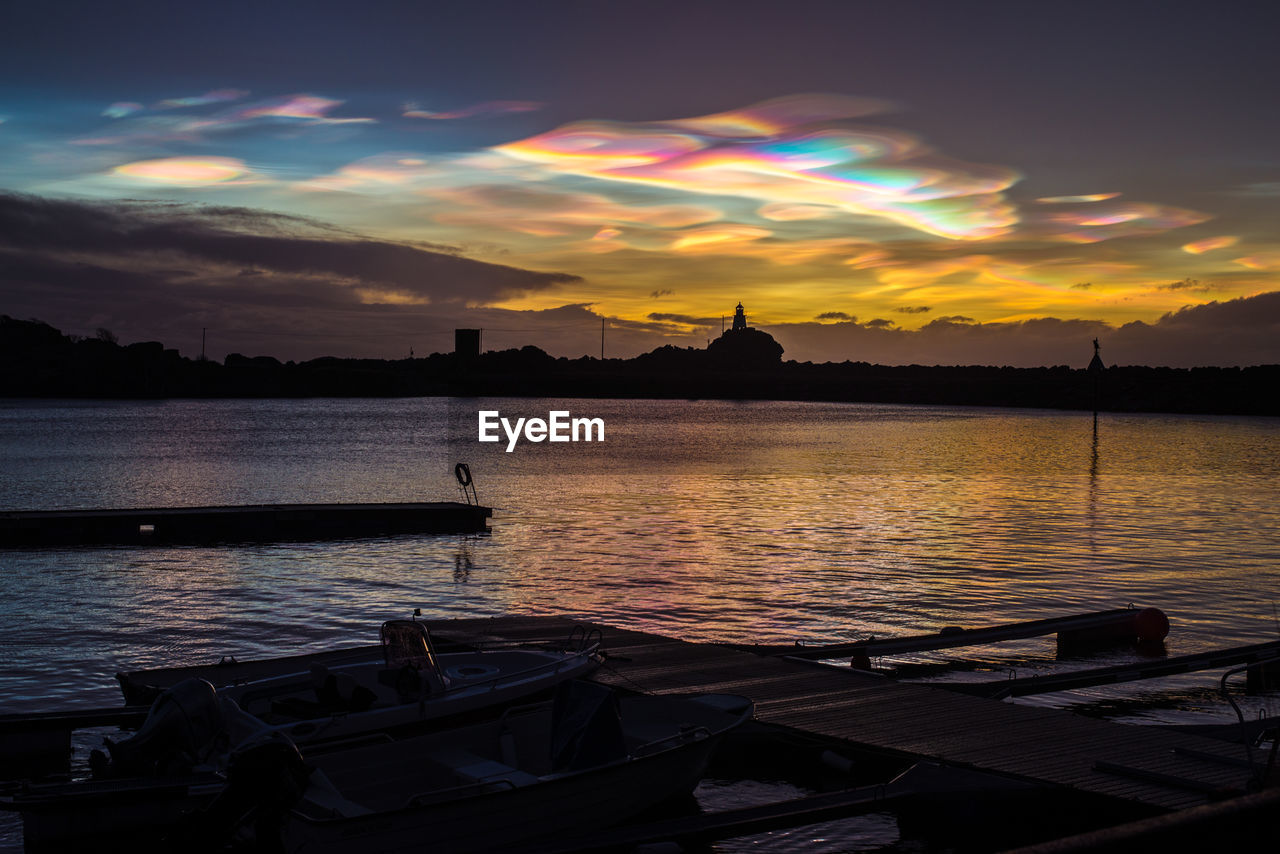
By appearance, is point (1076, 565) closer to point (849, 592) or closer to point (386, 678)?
point (849, 592)

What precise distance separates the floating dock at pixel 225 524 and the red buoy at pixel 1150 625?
928 inches

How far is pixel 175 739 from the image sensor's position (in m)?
9.45

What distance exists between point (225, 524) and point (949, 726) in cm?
2890

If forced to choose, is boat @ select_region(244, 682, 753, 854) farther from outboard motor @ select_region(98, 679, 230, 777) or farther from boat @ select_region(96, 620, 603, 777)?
outboard motor @ select_region(98, 679, 230, 777)

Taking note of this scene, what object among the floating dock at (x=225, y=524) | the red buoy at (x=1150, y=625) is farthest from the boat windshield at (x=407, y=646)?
the floating dock at (x=225, y=524)

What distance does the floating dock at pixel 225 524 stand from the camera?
1288 inches

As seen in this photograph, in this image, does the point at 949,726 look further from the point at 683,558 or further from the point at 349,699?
the point at 683,558

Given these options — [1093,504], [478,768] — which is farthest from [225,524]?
[1093,504]

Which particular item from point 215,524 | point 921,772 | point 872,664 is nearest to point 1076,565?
point 872,664

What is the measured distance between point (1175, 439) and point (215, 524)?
12807 centimetres

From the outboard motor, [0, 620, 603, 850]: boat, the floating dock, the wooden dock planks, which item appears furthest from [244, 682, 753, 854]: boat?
the floating dock

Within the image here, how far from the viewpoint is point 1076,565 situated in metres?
31.0

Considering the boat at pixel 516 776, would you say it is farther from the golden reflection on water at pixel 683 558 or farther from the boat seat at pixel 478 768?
the golden reflection on water at pixel 683 558

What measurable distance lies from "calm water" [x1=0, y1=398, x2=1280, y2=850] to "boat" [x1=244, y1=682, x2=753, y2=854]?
8.59 meters
